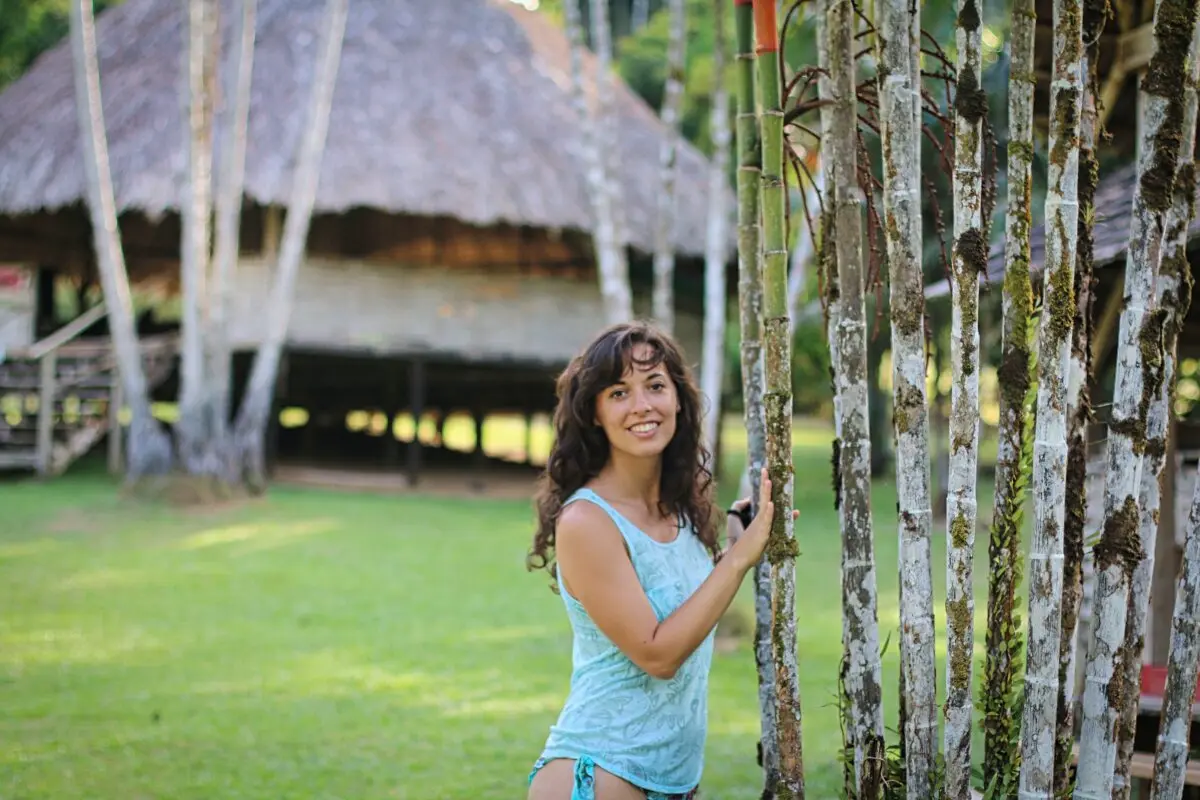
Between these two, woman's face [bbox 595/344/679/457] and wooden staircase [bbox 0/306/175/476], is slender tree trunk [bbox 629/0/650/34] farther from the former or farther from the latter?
woman's face [bbox 595/344/679/457]

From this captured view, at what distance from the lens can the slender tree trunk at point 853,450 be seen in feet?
7.45

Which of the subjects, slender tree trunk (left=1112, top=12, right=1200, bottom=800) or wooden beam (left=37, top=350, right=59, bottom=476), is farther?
wooden beam (left=37, top=350, right=59, bottom=476)

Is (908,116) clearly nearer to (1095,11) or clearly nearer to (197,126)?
(1095,11)

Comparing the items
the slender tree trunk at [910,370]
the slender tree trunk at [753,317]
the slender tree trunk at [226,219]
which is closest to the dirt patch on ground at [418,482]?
the slender tree trunk at [226,219]

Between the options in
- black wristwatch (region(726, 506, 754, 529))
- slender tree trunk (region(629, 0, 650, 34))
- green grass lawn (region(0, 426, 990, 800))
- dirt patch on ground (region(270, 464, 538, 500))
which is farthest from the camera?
slender tree trunk (region(629, 0, 650, 34))

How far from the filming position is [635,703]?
229cm

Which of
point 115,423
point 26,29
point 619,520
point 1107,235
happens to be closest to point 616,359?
point 619,520

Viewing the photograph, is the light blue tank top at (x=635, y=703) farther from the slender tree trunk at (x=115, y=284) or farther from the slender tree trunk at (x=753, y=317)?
the slender tree trunk at (x=115, y=284)

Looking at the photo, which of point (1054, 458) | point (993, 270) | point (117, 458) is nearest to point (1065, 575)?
point (1054, 458)

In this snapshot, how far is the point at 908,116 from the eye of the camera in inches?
85.6

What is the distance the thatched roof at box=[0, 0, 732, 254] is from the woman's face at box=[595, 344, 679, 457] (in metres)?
11.0

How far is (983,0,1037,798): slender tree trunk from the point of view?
2162 mm

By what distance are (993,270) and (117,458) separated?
37.0ft

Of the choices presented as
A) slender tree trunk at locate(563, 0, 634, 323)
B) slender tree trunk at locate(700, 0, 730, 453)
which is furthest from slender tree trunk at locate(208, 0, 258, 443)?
slender tree trunk at locate(700, 0, 730, 453)
